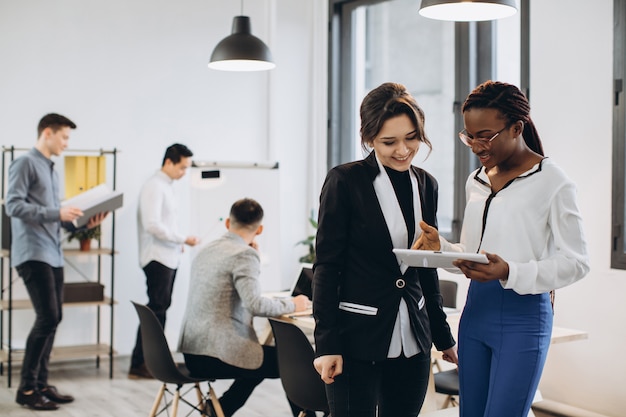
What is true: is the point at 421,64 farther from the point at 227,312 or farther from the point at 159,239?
the point at 227,312

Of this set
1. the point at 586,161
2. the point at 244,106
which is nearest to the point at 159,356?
the point at 586,161

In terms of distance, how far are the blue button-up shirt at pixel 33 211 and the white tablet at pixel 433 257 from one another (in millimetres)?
3330

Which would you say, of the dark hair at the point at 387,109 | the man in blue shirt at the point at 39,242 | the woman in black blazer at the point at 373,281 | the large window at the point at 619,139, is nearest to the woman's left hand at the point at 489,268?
the woman in black blazer at the point at 373,281

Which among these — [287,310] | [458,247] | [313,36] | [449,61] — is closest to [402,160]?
[458,247]

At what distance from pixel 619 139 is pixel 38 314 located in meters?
3.63

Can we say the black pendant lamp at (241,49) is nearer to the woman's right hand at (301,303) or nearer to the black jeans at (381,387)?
the woman's right hand at (301,303)

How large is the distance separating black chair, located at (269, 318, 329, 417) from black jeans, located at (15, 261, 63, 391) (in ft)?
7.21

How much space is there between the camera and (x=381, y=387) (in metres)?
2.21

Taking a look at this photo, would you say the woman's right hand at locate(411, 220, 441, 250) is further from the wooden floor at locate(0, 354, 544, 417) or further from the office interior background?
the wooden floor at locate(0, 354, 544, 417)

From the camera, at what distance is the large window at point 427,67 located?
5.55 m

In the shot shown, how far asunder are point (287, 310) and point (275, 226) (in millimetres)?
2499

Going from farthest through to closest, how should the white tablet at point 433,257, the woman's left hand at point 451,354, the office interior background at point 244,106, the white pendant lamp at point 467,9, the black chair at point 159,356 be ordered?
the office interior background at point 244,106 → the black chair at point 159,356 → the white pendant lamp at point 467,9 → the woman's left hand at point 451,354 → the white tablet at point 433,257

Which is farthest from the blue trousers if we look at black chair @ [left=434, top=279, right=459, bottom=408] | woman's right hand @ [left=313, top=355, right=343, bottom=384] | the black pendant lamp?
the black pendant lamp

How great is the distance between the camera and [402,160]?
2168 millimetres
